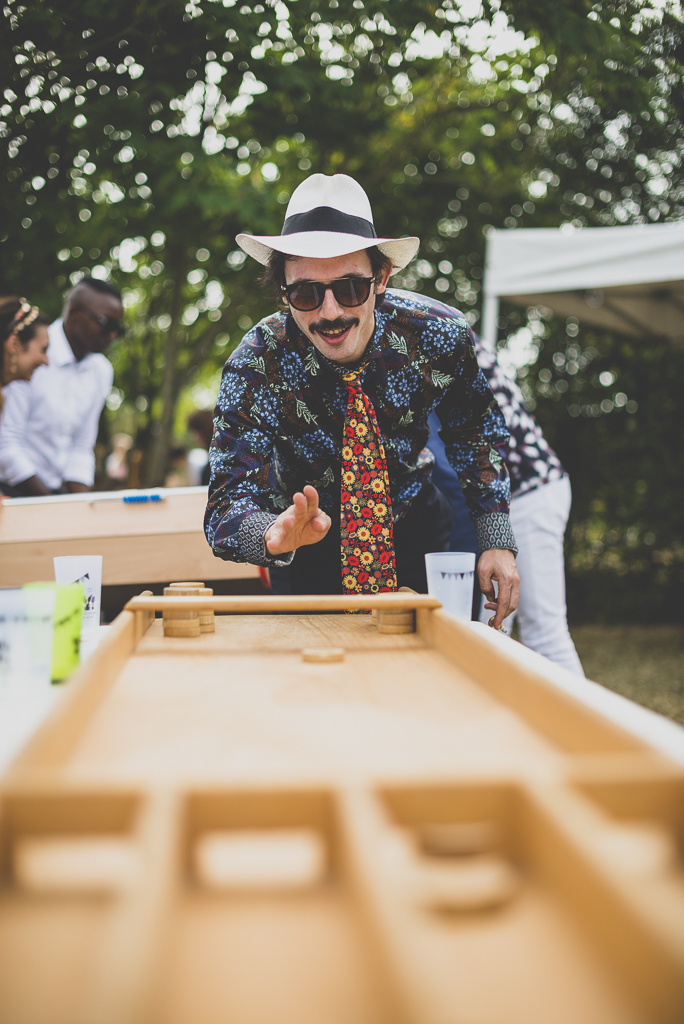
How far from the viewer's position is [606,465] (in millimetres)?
6789

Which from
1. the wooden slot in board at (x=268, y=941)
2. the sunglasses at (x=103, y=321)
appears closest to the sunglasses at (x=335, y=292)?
the wooden slot in board at (x=268, y=941)

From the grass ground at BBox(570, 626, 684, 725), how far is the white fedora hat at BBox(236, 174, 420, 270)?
10.5 ft

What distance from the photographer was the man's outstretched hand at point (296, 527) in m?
1.62

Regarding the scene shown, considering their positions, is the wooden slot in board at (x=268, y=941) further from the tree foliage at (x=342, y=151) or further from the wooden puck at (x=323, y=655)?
the tree foliage at (x=342, y=151)

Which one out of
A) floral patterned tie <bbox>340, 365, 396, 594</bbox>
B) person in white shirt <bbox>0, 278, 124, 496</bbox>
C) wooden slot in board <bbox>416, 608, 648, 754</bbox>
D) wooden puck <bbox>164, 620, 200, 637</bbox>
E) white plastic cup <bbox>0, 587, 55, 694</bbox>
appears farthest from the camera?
person in white shirt <bbox>0, 278, 124, 496</bbox>

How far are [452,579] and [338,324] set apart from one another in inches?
27.9

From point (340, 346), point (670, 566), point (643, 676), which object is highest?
point (340, 346)

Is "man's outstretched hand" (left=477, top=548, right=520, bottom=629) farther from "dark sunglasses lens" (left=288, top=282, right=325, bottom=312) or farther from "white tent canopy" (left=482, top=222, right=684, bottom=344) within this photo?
"white tent canopy" (left=482, top=222, right=684, bottom=344)

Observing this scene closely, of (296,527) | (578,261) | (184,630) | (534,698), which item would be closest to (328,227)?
(296,527)

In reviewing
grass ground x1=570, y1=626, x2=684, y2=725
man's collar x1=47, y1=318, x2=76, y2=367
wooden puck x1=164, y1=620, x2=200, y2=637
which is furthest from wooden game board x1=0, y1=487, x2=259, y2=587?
grass ground x1=570, y1=626, x2=684, y2=725

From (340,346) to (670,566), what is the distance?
575cm

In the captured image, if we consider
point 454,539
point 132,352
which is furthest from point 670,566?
point 132,352

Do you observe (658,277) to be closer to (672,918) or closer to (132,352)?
(672,918)

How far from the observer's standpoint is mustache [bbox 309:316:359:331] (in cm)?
193
